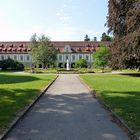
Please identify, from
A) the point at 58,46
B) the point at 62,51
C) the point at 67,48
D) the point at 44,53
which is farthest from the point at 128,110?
the point at 58,46

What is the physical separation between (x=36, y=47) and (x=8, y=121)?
93.3 meters

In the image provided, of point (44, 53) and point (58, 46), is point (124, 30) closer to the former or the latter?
point (44, 53)

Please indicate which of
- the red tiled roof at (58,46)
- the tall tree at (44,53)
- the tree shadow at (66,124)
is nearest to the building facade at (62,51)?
the red tiled roof at (58,46)

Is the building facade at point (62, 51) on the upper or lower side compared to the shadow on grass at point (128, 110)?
upper

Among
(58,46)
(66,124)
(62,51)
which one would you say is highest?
(58,46)

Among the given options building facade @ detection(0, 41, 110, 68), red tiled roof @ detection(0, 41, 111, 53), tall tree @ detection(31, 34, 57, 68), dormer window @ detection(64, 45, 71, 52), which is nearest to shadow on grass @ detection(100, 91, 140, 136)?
tall tree @ detection(31, 34, 57, 68)

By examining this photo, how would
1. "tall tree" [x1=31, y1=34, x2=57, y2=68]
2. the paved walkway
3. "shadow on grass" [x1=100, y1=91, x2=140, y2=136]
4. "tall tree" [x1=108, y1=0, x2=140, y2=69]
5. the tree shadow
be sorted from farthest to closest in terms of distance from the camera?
"tall tree" [x1=31, y1=34, x2=57, y2=68]
"tall tree" [x1=108, y1=0, x2=140, y2=69]
"shadow on grass" [x1=100, y1=91, x2=140, y2=136]
the tree shadow
the paved walkway

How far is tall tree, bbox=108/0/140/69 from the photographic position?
138ft

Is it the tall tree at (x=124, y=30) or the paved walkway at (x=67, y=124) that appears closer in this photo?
the paved walkway at (x=67, y=124)

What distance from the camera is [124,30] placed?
1962 inches

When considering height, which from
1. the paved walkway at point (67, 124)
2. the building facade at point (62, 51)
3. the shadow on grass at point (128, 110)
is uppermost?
the building facade at point (62, 51)

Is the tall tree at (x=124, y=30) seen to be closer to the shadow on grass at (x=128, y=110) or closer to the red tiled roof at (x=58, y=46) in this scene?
the shadow on grass at (x=128, y=110)

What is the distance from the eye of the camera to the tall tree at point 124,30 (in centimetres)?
4219

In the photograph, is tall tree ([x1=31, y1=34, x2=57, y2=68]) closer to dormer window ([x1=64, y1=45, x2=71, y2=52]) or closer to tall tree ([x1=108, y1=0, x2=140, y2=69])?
dormer window ([x1=64, y1=45, x2=71, y2=52])
